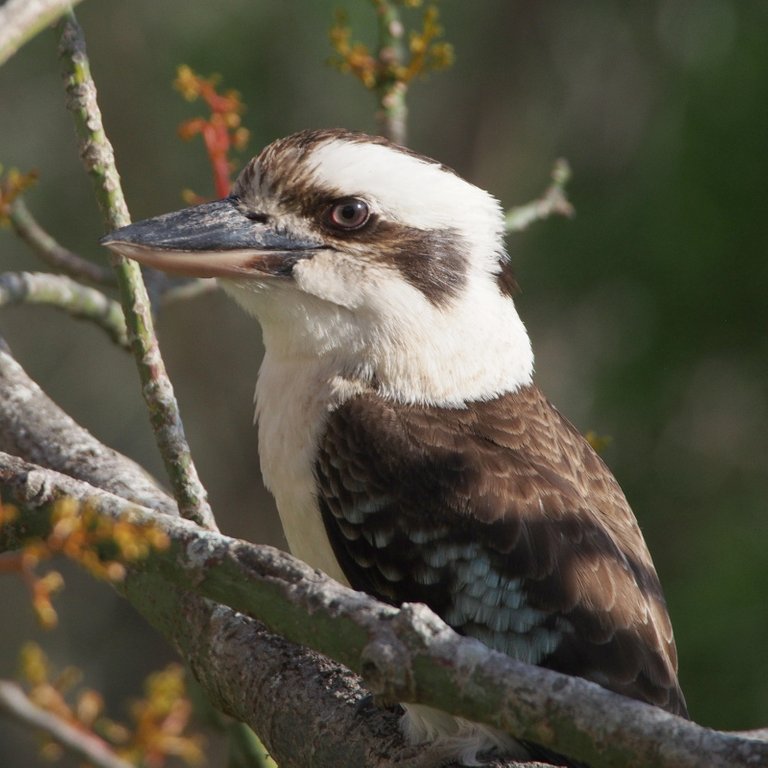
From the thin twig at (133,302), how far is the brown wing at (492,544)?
35 centimetres

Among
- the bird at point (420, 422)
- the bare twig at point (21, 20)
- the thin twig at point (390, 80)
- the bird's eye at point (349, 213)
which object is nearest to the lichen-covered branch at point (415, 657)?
the bare twig at point (21, 20)

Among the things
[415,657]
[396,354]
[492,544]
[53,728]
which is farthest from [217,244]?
[415,657]

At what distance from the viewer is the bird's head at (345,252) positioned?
116 inches

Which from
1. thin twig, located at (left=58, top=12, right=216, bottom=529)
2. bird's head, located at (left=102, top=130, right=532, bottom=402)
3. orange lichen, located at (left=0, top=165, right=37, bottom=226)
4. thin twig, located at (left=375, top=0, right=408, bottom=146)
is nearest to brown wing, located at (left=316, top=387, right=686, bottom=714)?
bird's head, located at (left=102, top=130, right=532, bottom=402)

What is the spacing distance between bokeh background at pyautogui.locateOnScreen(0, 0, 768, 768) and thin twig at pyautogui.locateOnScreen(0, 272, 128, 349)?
9.64 ft

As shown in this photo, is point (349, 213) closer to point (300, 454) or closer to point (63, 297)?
point (300, 454)

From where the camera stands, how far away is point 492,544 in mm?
2754

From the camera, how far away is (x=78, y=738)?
1.92 meters

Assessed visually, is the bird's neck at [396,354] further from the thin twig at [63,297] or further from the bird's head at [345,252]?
the thin twig at [63,297]

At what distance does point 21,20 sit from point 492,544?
1.39m

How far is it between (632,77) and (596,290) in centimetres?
224

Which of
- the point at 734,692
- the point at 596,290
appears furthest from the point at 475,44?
the point at 734,692

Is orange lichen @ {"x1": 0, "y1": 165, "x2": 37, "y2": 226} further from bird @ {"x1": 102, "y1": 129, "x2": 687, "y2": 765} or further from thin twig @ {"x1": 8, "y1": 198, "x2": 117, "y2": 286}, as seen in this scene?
thin twig @ {"x1": 8, "y1": 198, "x2": 117, "y2": 286}

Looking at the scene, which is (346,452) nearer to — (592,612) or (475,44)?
(592,612)
